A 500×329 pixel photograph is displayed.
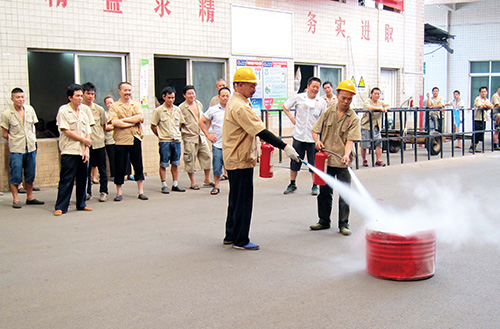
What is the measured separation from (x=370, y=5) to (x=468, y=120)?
1147 cm

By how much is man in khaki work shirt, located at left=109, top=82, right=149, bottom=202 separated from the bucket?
5.24 meters

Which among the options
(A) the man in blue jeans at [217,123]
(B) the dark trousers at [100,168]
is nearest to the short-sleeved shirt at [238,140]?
(A) the man in blue jeans at [217,123]

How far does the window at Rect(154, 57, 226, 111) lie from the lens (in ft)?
41.7

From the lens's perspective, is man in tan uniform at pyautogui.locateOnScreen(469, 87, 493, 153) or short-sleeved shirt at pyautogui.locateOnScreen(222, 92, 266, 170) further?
man in tan uniform at pyautogui.locateOnScreen(469, 87, 493, 153)

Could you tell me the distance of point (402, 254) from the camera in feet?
16.0

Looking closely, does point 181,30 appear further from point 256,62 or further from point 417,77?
point 417,77

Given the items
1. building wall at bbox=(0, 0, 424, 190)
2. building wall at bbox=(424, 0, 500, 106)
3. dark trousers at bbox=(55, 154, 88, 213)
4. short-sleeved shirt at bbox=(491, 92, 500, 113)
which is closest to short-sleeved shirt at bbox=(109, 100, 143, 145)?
dark trousers at bbox=(55, 154, 88, 213)

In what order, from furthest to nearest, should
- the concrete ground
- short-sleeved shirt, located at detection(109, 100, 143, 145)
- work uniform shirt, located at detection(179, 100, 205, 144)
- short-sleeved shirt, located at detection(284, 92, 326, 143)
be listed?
1. work uniform shirt, located at detection(179, 100, 205, 144)
2. short-sleeved shirt, located at detection(284, 92, 326, 143)
3. short-sleeved shirt, located at detection(109, 100, 143, 145)
4. the concrete ground

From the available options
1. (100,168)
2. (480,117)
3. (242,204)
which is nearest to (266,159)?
(242,204)

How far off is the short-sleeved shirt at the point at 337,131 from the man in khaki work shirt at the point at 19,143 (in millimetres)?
4974

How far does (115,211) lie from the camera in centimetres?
838

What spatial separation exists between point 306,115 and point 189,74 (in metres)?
4.12

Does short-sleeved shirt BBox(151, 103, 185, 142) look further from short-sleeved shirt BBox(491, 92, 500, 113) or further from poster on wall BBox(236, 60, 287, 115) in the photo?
short-sleeved shirt BBox(491, 92, 500, 113)

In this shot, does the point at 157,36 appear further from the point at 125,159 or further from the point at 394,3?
the point at 394,3
